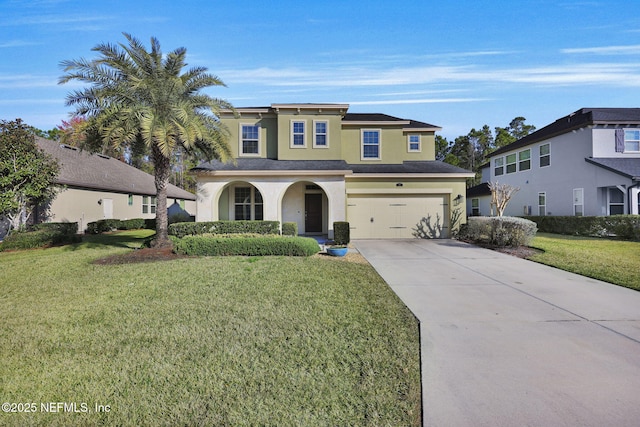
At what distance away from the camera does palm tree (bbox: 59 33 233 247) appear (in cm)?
980

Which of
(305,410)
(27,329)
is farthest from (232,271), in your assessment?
(305,410)

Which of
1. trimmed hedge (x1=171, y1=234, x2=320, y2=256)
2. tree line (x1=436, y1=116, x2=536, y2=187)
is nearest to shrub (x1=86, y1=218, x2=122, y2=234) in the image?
trimmed hedge (x1=171, y1=234, x2=320, y2=256)

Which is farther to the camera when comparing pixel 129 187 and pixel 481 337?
pixel 129 187

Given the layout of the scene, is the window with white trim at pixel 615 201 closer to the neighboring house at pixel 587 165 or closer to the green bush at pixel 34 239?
the neighboring house at pixel 587 165

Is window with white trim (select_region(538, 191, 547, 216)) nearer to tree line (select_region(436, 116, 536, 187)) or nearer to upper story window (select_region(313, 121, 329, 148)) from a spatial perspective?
upper story window (select_region(313, 121, 329, 148))

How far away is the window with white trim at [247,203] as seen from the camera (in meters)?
15.2

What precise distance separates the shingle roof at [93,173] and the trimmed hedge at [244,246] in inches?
424

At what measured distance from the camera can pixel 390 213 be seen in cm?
1473

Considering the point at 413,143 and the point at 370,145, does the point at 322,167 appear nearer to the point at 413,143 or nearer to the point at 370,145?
the point at 370,145

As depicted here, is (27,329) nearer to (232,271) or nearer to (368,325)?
(232,271)

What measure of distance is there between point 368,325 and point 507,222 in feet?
32.0

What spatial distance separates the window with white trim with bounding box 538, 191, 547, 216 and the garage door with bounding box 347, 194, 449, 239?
8978 mm

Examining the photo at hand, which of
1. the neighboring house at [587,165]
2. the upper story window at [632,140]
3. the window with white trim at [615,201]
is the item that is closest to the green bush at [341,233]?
the neighboring house at [587,165]

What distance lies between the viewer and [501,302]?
17.9ft
